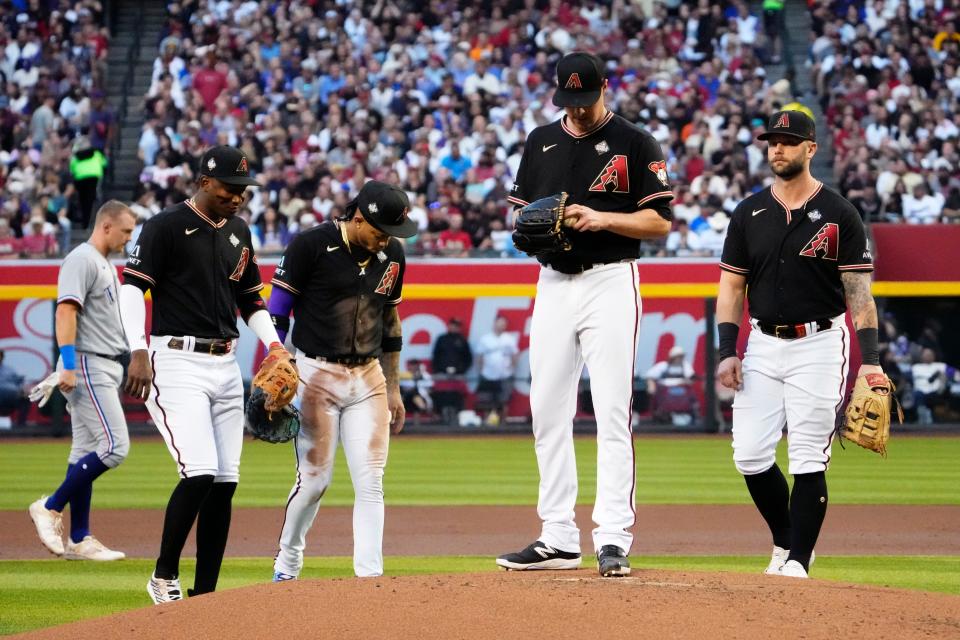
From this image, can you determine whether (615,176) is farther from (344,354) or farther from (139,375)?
(139,375)

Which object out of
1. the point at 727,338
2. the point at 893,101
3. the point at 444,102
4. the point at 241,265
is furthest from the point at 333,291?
the point at 893,101

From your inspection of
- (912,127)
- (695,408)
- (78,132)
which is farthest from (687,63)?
(78,132)

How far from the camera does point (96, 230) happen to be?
8203mm

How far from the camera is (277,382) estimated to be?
6.07m

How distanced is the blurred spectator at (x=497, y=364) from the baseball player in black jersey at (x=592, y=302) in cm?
1201

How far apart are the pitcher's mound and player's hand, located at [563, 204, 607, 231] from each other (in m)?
1.40

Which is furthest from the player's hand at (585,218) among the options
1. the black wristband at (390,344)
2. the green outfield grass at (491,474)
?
the green outfield grass at (491,474)

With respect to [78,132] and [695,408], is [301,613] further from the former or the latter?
[78,132]

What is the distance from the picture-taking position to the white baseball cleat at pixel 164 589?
Result: 19.3ft

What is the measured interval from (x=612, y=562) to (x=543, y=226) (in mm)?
1373

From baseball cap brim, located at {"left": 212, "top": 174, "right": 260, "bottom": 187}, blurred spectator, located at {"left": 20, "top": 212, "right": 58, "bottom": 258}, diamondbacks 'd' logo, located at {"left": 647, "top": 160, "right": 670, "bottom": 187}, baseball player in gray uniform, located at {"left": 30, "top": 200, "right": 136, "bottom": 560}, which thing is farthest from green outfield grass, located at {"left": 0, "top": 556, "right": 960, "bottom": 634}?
blurred spectator, located at {"left": 20, "top": 212, "right": 58, "bottom": 258}

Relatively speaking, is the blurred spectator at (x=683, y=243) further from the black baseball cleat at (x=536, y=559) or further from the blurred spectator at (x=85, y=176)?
the black baseball cleat at (x=536, y=559)

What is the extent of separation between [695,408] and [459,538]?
918 cm

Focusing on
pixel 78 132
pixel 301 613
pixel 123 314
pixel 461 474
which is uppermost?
pixel 78 132
